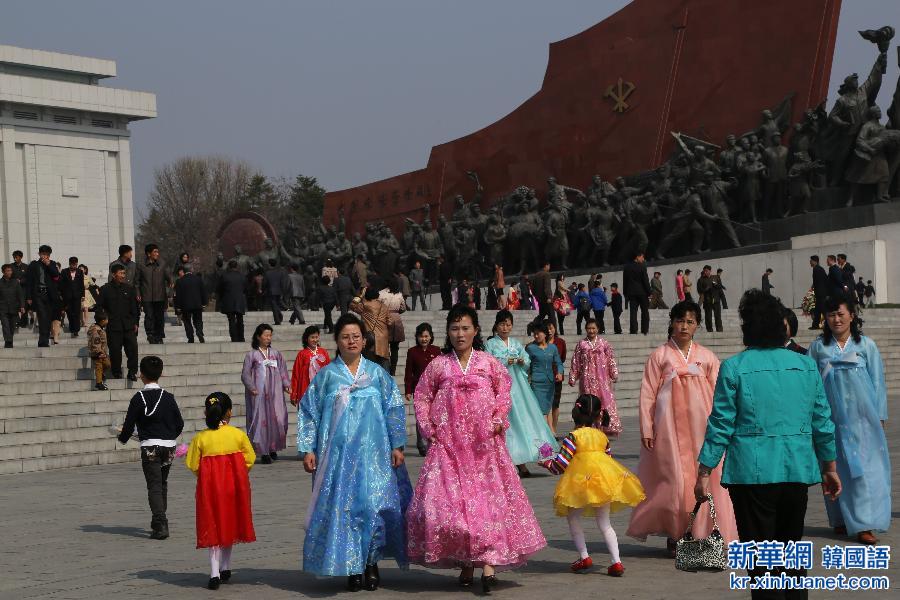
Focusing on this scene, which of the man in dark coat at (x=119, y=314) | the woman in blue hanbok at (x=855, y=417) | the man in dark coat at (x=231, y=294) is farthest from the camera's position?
the man in dark coat at (x=231, y=294)

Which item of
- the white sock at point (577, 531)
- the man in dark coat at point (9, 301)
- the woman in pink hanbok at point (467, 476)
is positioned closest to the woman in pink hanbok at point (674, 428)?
the white sock at point (577, 531)

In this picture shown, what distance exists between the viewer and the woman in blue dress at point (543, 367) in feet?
33.7

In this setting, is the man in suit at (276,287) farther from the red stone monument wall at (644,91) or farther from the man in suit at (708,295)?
the red stone monument wall at (644,91)

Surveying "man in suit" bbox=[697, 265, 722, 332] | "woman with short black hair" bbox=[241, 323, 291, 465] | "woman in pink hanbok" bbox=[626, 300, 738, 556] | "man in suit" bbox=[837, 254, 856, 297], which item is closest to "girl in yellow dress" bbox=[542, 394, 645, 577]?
"woman in pink hanbok" bbox=[626, 300, 738, 556]

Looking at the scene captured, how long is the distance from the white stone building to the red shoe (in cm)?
2616

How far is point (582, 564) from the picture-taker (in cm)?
538

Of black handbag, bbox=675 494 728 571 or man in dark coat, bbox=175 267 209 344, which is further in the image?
man in dark coat, bbox=175 267 209 344

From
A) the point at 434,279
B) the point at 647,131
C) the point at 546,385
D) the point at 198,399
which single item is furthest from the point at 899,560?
the point at 434,279

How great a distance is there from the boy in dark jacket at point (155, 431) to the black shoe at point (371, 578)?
1843 mm

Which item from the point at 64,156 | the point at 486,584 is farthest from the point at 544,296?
the point at 64,156

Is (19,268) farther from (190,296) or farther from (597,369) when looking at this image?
(597,369)

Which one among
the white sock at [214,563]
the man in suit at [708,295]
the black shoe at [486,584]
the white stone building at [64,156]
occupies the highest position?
the white stone building at [64,156]

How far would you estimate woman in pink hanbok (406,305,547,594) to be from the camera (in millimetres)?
5145

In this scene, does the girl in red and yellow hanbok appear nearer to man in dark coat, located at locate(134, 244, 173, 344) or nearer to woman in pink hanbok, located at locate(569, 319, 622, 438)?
woman in pink hanbok, located at locate(569, 319, 622, 438)
